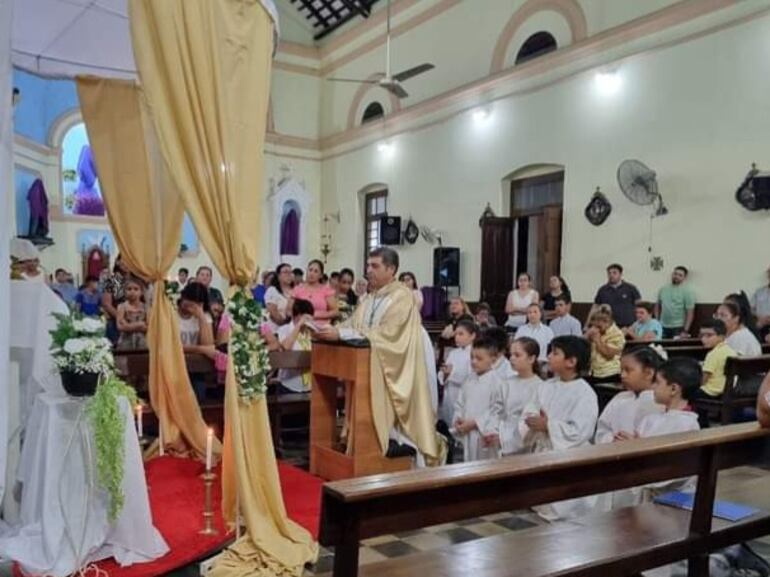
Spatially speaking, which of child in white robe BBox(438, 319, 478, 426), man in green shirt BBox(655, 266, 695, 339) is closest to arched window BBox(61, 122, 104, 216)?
child in white robe BBox(438, 319, 478, 426)

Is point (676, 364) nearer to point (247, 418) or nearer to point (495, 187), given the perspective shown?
point (247, 418)

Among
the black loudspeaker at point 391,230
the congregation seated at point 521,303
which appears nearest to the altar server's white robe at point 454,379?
the congregation seated at point 521,303

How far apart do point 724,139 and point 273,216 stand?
377 inches

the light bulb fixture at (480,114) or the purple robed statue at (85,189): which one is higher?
the light bulb fixture at (480,114)

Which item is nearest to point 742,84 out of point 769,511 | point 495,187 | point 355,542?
point 495,187

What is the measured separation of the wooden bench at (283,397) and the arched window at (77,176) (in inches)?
364

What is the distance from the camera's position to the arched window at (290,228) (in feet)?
50.0

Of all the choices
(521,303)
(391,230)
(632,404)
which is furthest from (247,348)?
(391,230)

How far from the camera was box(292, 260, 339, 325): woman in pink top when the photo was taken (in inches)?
244

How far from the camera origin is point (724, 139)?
25.6 feet

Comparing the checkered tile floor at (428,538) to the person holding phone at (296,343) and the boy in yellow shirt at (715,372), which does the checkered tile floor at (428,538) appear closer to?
the person holding phone at (296,343)

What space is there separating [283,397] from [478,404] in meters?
1.52

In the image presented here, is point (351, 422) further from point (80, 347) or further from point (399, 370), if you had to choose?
point (80, 347)

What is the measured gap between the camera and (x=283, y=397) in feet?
16.9
